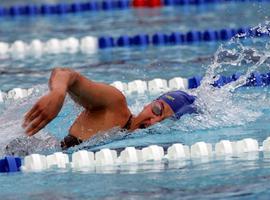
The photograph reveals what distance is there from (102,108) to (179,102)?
20.3 inches

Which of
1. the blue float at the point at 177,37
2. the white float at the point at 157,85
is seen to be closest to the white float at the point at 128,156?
Answer: the white float at the point at 157,85

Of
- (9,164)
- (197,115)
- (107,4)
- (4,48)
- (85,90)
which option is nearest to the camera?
(9,164)

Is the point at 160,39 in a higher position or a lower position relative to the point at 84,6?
lower

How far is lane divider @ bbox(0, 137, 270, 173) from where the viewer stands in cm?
444

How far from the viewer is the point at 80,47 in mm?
8633

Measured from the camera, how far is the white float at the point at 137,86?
6.62 metres

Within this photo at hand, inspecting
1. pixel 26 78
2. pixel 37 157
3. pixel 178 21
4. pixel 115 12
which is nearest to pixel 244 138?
pixel 37 157

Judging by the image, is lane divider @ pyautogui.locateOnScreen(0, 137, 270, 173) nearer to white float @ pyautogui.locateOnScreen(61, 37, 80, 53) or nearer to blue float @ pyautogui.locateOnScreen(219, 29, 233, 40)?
blue float @ pyautogui.locateOnScreen(219, 29, 233, 40)

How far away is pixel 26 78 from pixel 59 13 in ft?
11.4

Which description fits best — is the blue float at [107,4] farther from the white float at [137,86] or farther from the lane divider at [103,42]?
the white float at [137,86]

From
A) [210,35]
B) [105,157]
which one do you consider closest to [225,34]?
[210,35]

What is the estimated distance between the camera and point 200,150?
4574mm

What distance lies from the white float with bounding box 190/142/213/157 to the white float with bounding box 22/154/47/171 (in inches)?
28.6

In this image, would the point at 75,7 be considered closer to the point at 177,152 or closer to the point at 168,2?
the point at 168,2
